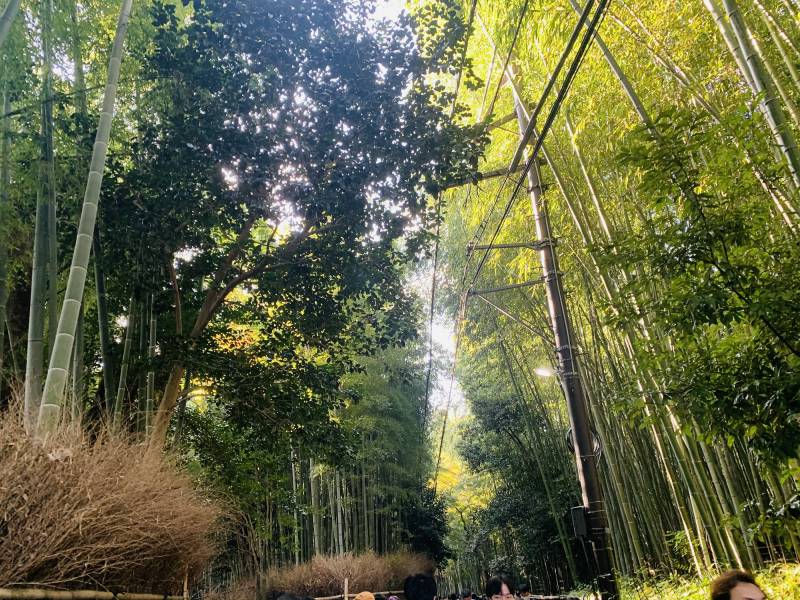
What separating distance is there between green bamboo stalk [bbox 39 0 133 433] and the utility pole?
234 centimetres

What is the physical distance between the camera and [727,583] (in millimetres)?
1702

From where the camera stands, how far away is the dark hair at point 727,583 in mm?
1688

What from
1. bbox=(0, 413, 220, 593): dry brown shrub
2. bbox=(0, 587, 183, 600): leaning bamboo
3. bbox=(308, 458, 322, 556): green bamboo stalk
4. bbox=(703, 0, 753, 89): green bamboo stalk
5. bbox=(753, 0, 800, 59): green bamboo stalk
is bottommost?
bbox=(0, 587, 183, 600): leaning bamboo

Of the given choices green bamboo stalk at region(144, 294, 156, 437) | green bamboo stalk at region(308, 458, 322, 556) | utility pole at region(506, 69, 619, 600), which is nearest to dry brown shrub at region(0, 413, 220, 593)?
green bamboo stalk at region(144, 294, 156, 437)

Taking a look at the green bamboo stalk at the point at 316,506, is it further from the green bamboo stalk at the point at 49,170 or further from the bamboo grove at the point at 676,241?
the green bamboo stalk at the point at 49,170

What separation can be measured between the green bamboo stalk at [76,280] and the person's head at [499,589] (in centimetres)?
277

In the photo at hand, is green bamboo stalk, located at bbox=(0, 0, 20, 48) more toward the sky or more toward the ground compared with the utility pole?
more toward the sky

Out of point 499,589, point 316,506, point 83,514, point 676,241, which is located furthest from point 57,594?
point 316,506

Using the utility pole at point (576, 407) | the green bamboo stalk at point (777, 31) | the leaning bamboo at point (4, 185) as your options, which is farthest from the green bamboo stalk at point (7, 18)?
the green bamboo stalk at point (777, 31)

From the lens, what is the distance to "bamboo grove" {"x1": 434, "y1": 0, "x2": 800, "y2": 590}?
2.00 meters

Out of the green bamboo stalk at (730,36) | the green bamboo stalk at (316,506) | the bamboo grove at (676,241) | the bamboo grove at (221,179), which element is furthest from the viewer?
the green bamboo stalk at (316,506)

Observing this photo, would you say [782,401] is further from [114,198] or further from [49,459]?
[114,198]

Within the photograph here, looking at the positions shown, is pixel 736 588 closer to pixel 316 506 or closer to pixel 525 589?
pixel 525 589

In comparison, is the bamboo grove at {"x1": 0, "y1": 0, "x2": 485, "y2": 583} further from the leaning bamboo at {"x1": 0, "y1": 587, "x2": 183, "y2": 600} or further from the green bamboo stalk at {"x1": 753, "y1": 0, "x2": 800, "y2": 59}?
the green bamboo stalk at {"x1": 753, "y1": 0, "x2": 800, "y2": 59}
